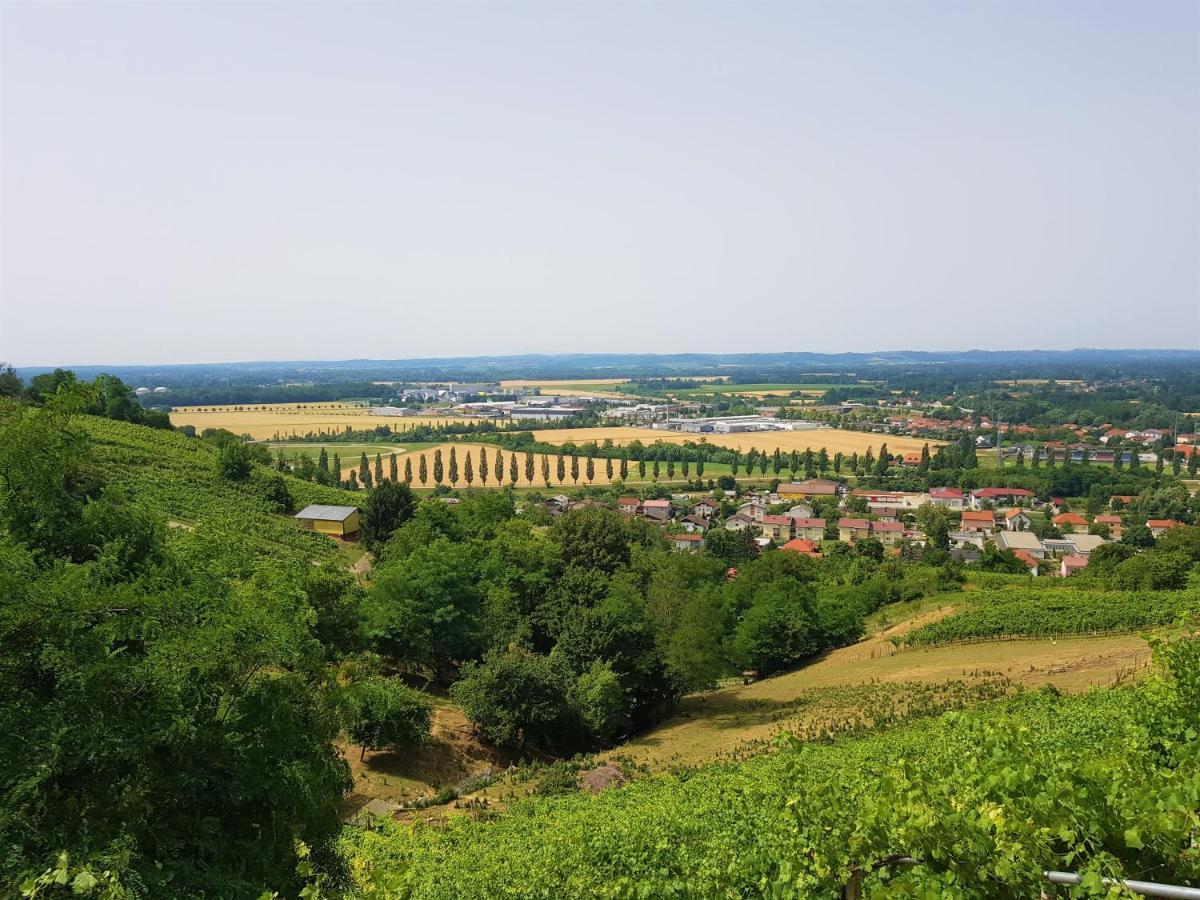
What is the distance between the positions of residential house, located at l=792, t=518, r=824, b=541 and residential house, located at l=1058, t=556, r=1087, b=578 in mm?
19906

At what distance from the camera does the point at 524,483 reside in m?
90.1

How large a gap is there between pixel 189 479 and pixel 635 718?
3116 centimetres

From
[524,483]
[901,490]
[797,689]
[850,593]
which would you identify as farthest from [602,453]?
[797,689]

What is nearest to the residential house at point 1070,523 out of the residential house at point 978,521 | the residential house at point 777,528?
the residential house at point 978,521

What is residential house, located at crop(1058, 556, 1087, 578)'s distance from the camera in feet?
174

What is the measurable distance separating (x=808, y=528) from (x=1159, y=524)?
93.1 feet

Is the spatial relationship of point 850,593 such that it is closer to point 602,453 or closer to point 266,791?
point 266,791

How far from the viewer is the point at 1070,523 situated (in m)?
72.6

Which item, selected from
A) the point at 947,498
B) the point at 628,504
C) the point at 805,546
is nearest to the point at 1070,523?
the point at 947,498

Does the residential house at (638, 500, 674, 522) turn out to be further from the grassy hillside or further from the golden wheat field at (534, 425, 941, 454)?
the golden wheat field at (534, 425, 941, 454)

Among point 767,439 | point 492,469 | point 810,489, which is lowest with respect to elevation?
point 810,489

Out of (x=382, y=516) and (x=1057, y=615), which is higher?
(x=382, y=516)

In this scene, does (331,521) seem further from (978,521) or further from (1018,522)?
(1018,522)

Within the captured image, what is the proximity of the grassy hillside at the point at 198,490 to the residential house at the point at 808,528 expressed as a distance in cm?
3908
